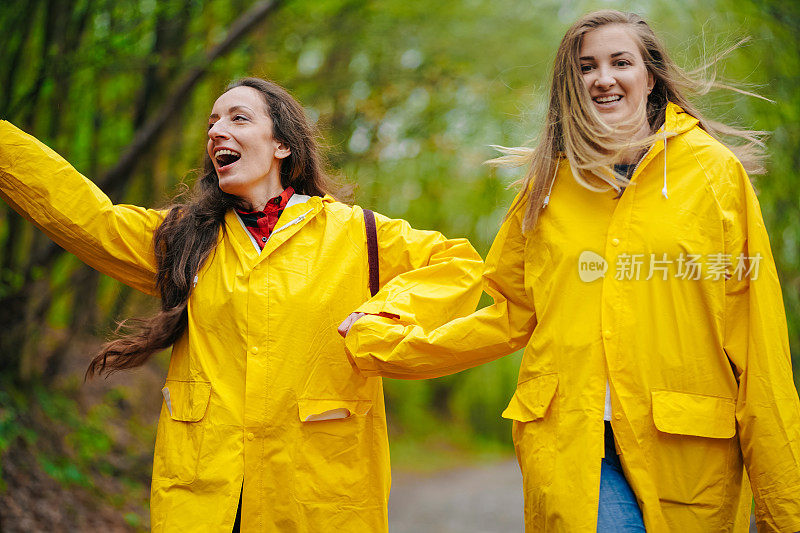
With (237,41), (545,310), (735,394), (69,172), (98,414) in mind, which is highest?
(237,41)

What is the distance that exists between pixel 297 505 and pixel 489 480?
11.8m

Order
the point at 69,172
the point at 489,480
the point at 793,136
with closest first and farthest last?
the point at 69,172 < the point at 793,136 < the point at 489,480

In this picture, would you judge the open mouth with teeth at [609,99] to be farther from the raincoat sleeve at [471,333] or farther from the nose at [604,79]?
the raincoat sleeve at [471,333]

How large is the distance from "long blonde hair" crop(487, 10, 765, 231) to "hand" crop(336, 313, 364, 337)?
78cm

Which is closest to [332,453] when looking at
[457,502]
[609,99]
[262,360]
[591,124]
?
[262,360]

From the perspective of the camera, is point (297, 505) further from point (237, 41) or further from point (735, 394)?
point (237, 41)

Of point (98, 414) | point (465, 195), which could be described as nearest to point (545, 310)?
point (98, 414)

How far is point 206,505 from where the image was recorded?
3365 millimetres

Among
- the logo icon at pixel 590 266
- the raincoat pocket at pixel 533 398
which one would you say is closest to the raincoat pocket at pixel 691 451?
the raincoat pocket at pixel 533 398

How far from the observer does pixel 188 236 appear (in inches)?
146

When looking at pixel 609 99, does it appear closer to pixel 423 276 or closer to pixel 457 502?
pixel 423 276

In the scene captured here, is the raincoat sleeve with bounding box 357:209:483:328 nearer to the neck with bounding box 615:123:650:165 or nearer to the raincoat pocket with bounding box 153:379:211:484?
the raincoat pocket with bounding box 153:379:211:484

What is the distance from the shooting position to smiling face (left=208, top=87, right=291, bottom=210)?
3.83 m

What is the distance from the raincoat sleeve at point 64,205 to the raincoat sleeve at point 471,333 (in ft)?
3.58
